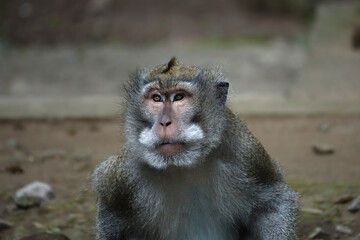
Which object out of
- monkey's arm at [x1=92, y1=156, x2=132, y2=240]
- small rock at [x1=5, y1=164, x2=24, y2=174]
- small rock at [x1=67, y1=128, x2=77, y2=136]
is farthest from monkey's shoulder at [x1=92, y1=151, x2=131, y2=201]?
small rock at [x1=67, y1=128, x2=77, y2=136]

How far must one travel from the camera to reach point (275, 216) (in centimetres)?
528

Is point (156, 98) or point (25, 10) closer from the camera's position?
point (156, 98)

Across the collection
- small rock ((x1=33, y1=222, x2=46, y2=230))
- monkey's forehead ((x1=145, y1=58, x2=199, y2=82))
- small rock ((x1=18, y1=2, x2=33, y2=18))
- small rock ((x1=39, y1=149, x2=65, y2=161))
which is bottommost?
A: small rock ((x1=33, y1=222, x2=46, y2=230))

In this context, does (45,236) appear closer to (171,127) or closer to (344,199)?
(171,127)

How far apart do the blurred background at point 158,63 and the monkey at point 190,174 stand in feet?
1.40

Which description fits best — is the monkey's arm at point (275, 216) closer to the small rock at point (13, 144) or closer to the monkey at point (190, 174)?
the monkey at point (190, 174)

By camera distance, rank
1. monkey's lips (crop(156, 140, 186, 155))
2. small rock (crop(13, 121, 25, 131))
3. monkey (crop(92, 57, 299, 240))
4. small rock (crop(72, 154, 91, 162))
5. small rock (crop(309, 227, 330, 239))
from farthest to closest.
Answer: small rock (crop(13, 121, 25, 131)) → small rock (crop(72, 154, 91, 162)) → small rock (crop(309, 227, 330, 239)) → monkey (crop(92, 57, 299, 240)) → monkey's lips (crop(156, 140, 186, 155))

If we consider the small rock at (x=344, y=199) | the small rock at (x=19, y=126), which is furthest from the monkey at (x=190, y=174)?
the small rock at (x=19, y=126)

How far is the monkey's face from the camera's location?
4.70 metres

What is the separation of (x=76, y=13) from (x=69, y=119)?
24.0 feet

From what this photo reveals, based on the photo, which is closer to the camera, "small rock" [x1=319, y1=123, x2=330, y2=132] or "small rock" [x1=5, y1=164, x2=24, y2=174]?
"small rock" [x1=5, y1=164, x2=24, y2=174]

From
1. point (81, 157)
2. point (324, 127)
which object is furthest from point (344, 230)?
point (81, 157)

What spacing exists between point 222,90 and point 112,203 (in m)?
1.32

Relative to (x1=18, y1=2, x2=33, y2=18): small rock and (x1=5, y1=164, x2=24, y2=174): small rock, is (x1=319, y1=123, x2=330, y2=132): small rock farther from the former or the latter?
(x1=18, y1=2, x2=33, y2=18): small rock
